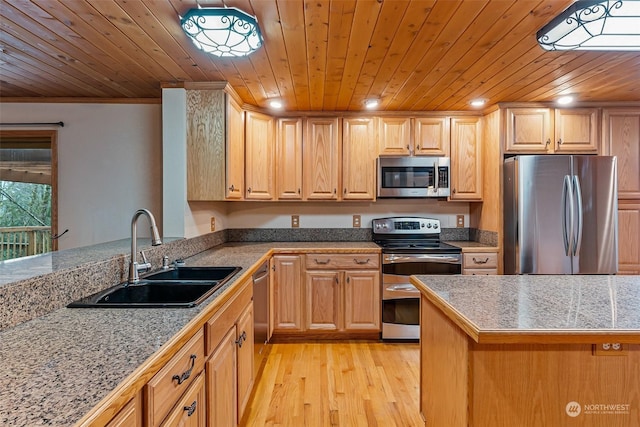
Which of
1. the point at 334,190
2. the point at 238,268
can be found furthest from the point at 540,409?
the point at 334,190

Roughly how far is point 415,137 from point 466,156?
1.82 feet

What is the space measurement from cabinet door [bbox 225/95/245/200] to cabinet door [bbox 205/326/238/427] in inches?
55.2

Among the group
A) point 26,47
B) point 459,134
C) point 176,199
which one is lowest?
point 176,199

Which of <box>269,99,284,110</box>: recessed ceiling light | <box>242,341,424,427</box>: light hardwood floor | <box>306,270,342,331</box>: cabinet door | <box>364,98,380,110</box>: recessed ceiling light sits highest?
<box>269,99,284,110</box>: recessed ceiling light

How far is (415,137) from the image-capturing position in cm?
345

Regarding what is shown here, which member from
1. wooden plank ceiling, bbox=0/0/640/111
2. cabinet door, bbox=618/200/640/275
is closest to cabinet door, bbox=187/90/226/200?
wooden plank ceiling, bbox=0/0/640/111

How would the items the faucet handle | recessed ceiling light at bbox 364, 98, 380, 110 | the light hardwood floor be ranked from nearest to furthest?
the faucet handle → the light hardwood floor → recessed ceiling light at bbox 364, 98, 380, 110

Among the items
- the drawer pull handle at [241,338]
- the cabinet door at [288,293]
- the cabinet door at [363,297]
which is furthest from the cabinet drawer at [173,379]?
the cabinet door at [363,297]

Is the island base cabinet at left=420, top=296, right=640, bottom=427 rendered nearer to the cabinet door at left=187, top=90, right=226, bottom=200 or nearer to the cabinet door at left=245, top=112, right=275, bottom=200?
the cabinet door at left=187, top=90, right=226, bottom=200

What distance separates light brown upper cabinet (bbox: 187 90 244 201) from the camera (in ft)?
8.78

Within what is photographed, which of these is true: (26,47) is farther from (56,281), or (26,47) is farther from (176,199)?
(56,281)

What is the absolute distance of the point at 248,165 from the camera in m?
3.22

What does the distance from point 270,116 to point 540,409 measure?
9.99ft

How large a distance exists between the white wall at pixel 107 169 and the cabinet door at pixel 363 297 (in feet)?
6.18
